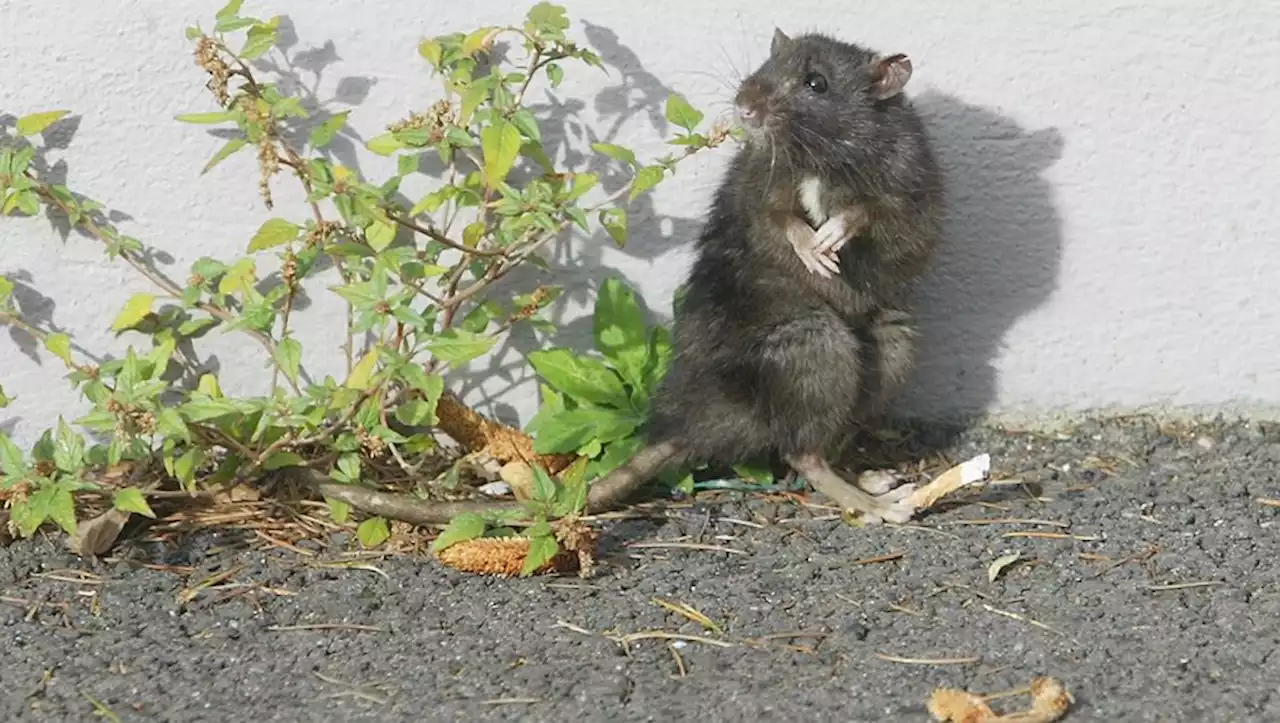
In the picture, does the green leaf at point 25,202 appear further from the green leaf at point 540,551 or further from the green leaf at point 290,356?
the green leaf at point 540,551

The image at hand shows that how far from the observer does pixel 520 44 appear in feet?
13.7

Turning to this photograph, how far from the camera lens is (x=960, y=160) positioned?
445 centimetres

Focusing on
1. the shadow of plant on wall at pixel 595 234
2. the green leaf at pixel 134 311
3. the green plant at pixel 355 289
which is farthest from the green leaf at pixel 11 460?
the shadow of plant on wall at pixel 595 234

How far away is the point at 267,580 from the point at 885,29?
2278mm

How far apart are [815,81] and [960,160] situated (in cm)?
69

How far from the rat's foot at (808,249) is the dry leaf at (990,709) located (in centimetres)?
133

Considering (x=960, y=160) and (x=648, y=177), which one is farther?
(x=960, y=160)

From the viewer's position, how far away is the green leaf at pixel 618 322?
444 cm

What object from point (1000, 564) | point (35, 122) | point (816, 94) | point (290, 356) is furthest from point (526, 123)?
point (1000, 564)

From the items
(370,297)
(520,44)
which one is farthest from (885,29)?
(370,297)

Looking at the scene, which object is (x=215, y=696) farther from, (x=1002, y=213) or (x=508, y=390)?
(x=1002, y=213)

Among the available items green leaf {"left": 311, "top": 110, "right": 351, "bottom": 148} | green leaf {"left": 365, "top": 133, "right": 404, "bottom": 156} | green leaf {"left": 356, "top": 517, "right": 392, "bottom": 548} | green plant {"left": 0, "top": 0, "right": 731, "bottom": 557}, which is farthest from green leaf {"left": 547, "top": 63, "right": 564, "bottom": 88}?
green leaf {"left": 356, "top": 517, "right": 392, "bottom": 548}

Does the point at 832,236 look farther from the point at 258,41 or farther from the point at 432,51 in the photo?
the point at 258,41

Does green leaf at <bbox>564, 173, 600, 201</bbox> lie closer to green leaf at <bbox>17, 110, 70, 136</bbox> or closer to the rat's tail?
the rat's tail
